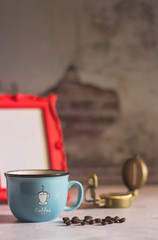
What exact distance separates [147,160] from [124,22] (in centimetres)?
67

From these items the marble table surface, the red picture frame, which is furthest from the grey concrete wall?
the marble table surface

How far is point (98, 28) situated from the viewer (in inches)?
68.9

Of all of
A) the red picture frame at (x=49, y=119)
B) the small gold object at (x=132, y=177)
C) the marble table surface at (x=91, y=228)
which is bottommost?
the marble table surface at (x=91, y=228)

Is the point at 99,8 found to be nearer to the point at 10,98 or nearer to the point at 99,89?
the point at 99,89

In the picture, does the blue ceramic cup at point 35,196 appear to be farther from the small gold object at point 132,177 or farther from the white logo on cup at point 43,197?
the small gold object at point 132,177

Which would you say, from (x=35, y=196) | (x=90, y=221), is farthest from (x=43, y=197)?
(x=90, y=221)

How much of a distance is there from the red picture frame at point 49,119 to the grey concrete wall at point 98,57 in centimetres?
40

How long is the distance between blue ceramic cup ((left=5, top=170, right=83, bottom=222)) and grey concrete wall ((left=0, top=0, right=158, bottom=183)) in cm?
81

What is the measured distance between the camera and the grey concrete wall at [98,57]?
5.56 ft

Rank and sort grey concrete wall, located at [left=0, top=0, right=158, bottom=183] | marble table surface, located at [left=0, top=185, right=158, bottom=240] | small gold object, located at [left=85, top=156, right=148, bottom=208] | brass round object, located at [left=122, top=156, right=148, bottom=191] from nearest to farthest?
marble table surface, located at [left=0, top=185, right=158, bottom=240], small gold object, located at [left=85, top=156, right=148, bottom=208], brass round object, located at [left=122, top=156, right=148, bottom=191], grey concrete wall, located at [left=0, top=0, right=158, bottom=183]

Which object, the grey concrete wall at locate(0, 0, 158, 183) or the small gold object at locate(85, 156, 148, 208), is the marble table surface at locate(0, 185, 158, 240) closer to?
the small gold object at locate(85, 156, 148, 208)

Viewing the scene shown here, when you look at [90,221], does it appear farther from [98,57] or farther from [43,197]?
[98,57]

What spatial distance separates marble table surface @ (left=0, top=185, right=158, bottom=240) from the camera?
77 cm

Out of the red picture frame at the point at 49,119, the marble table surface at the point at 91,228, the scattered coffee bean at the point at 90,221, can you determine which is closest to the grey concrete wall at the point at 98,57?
the red picture frame at the point at 49,119
